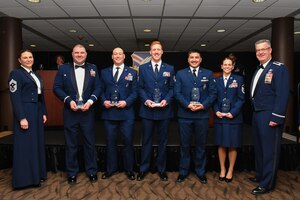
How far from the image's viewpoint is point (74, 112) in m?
3.08

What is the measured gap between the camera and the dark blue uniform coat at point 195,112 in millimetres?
3123

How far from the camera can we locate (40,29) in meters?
6.57

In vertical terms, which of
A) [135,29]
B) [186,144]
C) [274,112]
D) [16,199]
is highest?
[135,29]

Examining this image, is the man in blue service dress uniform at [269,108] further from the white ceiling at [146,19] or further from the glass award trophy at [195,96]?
the white ceiling at [146,19]

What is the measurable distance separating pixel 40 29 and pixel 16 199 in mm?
4929

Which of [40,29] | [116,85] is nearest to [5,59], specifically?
[40,29]

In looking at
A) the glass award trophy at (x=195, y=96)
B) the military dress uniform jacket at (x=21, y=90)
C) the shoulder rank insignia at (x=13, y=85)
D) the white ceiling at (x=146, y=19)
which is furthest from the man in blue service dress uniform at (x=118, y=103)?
the white ceiling at (x=146, y=19)

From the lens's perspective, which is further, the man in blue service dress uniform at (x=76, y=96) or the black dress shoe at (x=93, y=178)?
the black dress shoe at (x=93, y=178)

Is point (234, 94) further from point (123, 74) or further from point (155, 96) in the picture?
point (123, 74)

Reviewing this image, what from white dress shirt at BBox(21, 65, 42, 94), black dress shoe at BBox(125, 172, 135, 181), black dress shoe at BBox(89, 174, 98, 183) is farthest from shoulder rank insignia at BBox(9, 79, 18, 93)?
black dress shoe at BBox(125, 172, 135, 181)

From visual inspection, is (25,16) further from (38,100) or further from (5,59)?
(38,100)

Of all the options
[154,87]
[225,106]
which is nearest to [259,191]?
[225,106]

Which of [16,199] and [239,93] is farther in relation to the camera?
[239,93]

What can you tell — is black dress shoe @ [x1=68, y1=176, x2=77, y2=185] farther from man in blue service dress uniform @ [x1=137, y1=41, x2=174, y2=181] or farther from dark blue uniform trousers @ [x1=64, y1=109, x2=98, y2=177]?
man in blue service dress uniform @ [x1=137, y1=41, x2=174, y2=181]
